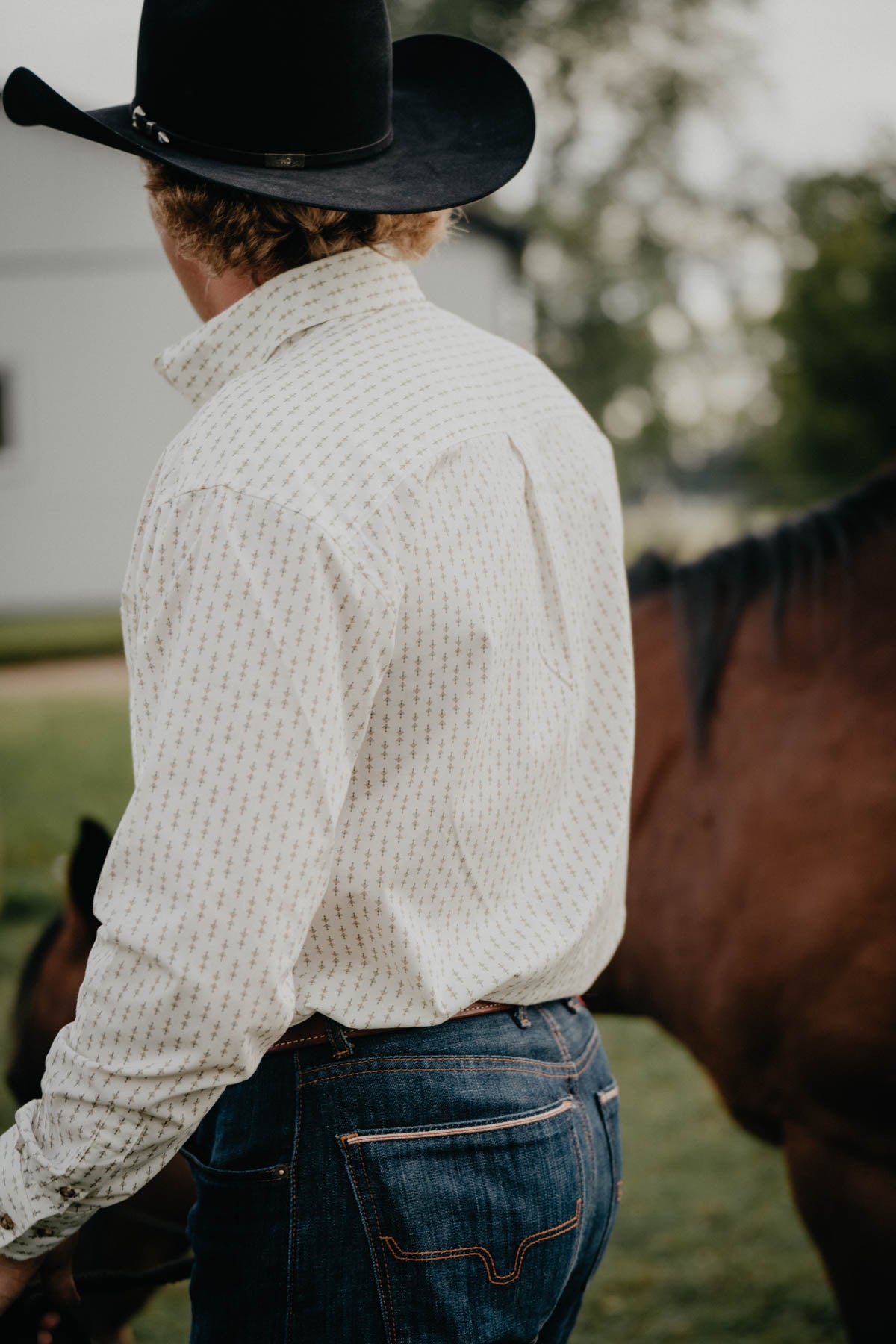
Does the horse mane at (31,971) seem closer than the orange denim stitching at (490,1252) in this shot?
No

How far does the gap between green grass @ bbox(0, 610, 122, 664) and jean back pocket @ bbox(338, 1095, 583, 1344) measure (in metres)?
10.3

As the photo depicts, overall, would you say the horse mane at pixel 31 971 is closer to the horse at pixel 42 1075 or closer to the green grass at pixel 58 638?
the horse at pixel 42 1075

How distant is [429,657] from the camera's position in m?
0.97

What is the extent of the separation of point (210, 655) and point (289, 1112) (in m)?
0.44

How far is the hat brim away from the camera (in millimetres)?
1038

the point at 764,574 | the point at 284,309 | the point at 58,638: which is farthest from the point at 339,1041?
the point at 58,638

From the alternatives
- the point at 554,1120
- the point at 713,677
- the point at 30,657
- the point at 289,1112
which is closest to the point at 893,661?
the point at 713,677

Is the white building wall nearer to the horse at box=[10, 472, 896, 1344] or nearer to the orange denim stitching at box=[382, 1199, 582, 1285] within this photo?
the horse at box=[10, 472, 896, 1344]

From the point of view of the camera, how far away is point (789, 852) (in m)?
2.15

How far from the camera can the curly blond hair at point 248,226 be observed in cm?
107

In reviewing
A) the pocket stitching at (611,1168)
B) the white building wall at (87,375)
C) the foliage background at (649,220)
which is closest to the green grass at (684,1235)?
the pocket stitching at (611,1168)

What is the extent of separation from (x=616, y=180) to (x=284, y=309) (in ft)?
60.7

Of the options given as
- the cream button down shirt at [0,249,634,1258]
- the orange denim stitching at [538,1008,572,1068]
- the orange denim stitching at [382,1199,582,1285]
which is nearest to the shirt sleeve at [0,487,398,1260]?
the cream button down shirt at [0,249,634,1258]

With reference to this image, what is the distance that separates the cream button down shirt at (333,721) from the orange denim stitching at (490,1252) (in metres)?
0.20
